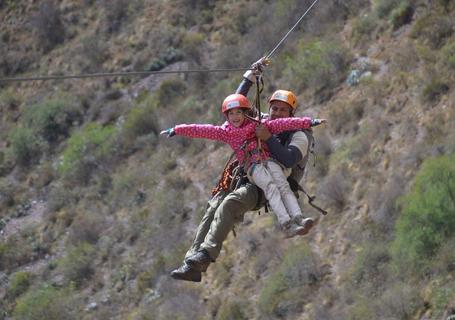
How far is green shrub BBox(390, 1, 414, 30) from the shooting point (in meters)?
27.6

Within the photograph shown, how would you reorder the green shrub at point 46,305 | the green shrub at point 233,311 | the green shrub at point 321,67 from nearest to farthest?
1. the green shrub at point 233,311
2. the green shrub at point 46,305
3. the green shrub at point 321,67

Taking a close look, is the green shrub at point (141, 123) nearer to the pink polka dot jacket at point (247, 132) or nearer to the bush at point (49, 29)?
the bush at point (49, 29)

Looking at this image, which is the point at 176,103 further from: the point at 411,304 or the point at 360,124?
the point at 411,304

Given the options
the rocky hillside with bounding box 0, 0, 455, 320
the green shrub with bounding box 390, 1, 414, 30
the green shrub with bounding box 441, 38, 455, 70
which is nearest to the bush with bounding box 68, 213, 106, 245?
the rocky hillside with bounding box 0, 0, 455, 320

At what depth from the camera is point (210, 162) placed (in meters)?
29.5

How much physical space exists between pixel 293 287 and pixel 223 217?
12859 mm

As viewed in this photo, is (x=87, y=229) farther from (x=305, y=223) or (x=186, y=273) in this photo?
(x=305, y=223)

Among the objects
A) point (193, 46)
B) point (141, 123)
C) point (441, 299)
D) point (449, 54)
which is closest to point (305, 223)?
point (441, 299)

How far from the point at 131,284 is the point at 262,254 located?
16.8ft

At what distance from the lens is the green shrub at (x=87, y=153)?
34094mm

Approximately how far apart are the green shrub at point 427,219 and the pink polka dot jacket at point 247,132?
35.0 ft

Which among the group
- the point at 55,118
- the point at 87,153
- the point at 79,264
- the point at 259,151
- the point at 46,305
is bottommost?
the point at 259,151

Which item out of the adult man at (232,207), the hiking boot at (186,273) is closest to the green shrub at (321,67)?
the adult man at (232,207)

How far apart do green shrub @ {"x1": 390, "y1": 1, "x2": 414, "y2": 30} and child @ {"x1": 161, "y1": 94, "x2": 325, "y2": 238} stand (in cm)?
1824
